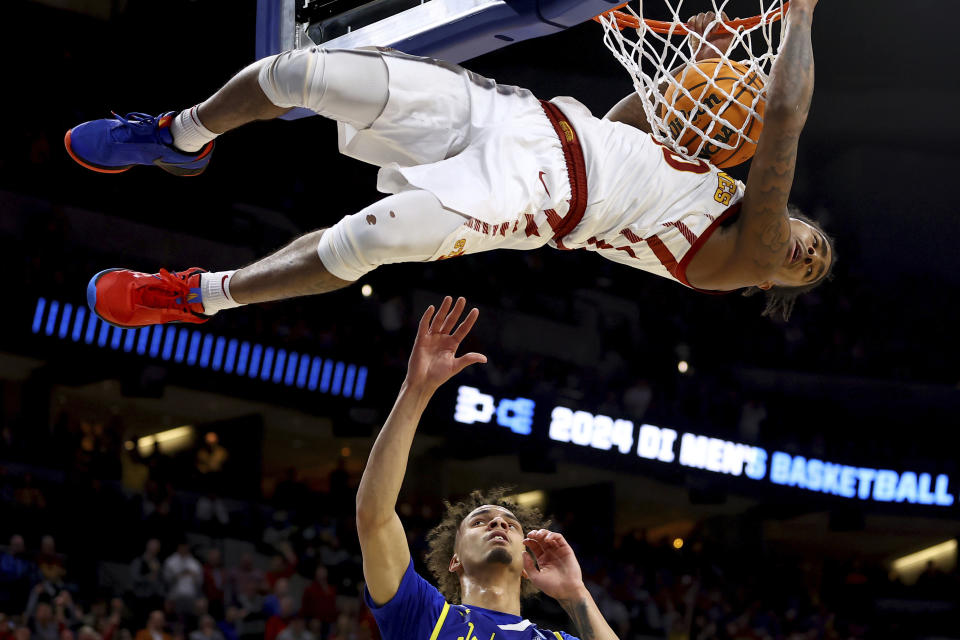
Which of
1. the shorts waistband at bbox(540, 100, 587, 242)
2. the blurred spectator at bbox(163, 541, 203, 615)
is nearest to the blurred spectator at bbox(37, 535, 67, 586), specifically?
the blurred spectator at bbox(163, 541, 203, 615)

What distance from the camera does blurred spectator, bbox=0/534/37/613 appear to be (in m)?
9.27

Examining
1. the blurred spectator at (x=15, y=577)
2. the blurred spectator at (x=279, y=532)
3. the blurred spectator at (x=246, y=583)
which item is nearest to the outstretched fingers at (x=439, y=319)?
the blurred spectator at (x=15, y=577)

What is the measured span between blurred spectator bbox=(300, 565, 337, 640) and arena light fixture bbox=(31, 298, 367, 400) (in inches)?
113

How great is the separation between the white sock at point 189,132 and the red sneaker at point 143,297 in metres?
0.42

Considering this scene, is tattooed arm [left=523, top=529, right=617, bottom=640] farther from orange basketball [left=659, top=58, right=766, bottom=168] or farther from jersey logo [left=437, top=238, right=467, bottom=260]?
orange basketball [left=659, top=58, right=766, bottom=168]

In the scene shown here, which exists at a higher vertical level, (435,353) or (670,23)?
(670,23)

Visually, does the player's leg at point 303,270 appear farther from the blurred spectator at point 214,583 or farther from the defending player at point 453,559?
the blurred spectator at point 214,583

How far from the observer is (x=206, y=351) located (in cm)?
1248

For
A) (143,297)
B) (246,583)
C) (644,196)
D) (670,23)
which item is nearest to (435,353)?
(644,196)

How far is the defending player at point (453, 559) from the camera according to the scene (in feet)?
11.1

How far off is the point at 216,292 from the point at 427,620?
1.28 m

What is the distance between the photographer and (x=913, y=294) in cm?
1675

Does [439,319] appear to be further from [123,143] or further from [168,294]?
[123,143]

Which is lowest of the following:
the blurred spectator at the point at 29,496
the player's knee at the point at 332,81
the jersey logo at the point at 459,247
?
the blurred spectator at the point at 29,496
